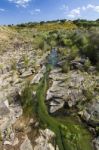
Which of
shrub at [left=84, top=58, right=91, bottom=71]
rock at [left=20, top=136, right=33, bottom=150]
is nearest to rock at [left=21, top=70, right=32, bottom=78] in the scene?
shrub at [left=84, top=58, right=91, bottom=71]

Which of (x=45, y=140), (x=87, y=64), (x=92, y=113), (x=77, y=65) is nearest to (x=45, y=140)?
(x=45, y=140)

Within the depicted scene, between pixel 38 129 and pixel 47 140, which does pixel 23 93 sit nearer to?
pixel 38 129

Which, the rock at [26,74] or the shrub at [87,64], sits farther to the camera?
the rock at [26,74]

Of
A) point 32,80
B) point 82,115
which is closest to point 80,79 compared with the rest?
point 32,80

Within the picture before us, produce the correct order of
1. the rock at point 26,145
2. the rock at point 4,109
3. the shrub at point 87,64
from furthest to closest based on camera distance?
the shrub at point 87,64 < the rock at point 4,109 < the rock at point 26,145

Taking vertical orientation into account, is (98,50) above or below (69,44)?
Answer: above

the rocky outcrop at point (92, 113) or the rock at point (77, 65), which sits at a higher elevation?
the rocky outcrop at point (92, 113)

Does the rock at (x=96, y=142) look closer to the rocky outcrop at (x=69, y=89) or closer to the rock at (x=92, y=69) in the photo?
the rocky outcrop at (x=69, y=89)

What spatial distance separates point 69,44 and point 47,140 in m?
21.0

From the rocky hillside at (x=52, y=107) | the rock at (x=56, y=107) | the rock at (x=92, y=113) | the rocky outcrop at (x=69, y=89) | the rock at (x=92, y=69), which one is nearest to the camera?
the rocky hillside at (x=52, y=107)

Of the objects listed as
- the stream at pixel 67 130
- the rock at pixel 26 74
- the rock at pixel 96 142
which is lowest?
the rock at pixel 26 74

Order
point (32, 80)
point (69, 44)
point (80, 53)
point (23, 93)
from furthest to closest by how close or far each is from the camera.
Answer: point (69, 44)
point (80, 53)
point (32, 80)
point (23, 93)

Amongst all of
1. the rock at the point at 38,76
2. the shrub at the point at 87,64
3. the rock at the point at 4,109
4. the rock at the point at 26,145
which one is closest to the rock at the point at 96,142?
the rock at the point at 26,145

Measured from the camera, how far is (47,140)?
34.6 feet
